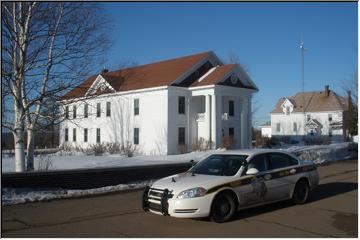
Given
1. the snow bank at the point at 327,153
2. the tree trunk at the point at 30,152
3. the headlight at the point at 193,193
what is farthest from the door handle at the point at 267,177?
the snow bank at the point at 327,153

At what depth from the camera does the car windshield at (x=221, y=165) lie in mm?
9430

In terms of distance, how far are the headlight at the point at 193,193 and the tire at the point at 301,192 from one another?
10.1 feet

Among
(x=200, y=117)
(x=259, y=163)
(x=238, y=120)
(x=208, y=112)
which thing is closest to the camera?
(x=259, y=163)

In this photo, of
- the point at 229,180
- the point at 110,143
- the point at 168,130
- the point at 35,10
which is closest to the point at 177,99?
the point at 168,130

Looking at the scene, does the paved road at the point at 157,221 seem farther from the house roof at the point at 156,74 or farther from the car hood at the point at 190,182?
the house roof at the point at 156,74

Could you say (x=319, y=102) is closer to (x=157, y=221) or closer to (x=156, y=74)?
(x=156, y=74)

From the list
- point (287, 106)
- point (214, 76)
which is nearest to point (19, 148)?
point (214, 76)

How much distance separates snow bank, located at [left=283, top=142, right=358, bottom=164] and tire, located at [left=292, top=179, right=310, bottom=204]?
12.5 m

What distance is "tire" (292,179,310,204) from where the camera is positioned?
10.5 meters

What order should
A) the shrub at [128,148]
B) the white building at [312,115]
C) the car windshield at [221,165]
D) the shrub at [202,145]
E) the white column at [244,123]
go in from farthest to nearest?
the white building at [312,115] < the white column at [244,123] < the shrub at [128,148] < the shrub at [202,145] < the car windshield at [221,165]

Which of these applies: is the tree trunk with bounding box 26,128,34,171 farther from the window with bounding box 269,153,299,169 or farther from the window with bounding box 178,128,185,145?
the window with bounding box 178,128,185,145

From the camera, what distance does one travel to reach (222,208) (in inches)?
339

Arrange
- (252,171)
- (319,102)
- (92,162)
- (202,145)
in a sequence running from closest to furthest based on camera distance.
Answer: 1. (252,171)
2. (92,162)
3. (202,145)
4. (319,102)

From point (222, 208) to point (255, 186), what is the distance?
1101 mm
